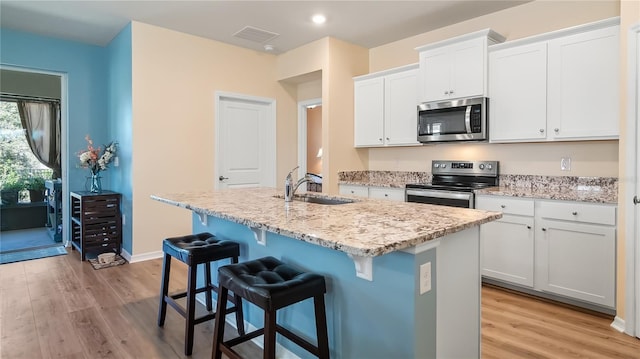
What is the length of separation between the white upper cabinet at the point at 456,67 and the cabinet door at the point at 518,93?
11cm

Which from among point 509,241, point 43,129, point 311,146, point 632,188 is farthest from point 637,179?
point 43,129

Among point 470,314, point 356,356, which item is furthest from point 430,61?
point 356,356

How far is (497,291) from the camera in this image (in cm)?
325

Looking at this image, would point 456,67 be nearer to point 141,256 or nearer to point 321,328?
point 321,328

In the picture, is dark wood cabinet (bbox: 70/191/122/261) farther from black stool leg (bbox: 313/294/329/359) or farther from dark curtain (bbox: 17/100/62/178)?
black stool leg (bbox: 313/294/329/359)

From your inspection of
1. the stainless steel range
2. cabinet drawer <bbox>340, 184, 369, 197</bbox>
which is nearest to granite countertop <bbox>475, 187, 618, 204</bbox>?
the stainless steel range

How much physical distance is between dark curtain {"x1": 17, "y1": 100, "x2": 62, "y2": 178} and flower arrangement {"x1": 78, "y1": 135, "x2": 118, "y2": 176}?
7.50 feet

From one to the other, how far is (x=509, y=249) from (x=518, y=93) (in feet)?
4.48

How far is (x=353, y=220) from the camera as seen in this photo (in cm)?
172

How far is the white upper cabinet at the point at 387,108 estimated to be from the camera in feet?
13.8

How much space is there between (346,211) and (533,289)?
204 centimetres

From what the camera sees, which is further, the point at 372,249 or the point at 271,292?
the point at 271,292

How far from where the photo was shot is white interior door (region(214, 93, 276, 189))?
488cm

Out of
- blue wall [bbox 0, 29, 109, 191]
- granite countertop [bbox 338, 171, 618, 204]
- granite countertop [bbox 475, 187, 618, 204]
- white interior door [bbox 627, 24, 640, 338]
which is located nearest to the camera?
white interior door [bbox 627, 24, 640, 338]
